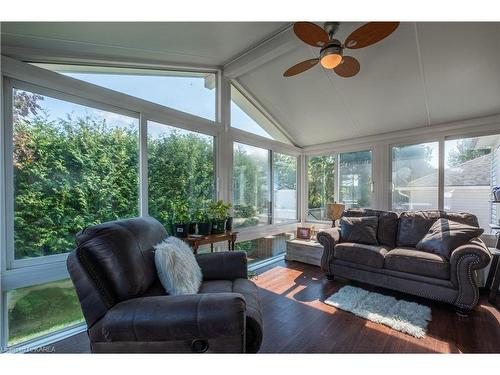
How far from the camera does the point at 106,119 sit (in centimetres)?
221

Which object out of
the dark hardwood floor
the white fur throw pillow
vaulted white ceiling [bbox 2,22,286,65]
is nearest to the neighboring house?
the dark hardwood floor

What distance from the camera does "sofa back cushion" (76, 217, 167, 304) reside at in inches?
47.1

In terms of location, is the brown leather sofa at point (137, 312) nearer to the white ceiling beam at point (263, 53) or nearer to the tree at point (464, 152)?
the white ceiling beam at point (263, 53)

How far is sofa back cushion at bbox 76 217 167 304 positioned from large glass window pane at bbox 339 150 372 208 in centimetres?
363

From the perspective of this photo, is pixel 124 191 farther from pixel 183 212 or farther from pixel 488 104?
pixel 488 104

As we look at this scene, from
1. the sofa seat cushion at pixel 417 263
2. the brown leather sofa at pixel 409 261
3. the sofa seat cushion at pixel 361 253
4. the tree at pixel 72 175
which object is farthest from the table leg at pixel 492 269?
the tree at pixel 72 175

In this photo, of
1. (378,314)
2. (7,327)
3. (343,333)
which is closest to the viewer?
(7,327)

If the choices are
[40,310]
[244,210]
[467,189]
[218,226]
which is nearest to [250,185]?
[244,210]

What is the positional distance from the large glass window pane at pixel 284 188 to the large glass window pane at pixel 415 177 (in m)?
1.71

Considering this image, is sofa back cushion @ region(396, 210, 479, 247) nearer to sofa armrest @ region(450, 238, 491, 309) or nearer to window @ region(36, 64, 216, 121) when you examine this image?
sofa armrest @ region(450, 238, 491, 309)

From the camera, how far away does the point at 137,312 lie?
1.12m

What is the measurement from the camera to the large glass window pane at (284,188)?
166 inches

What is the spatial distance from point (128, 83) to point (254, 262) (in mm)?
2950

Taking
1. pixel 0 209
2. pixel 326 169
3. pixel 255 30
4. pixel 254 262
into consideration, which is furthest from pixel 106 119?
pixel 326 169
